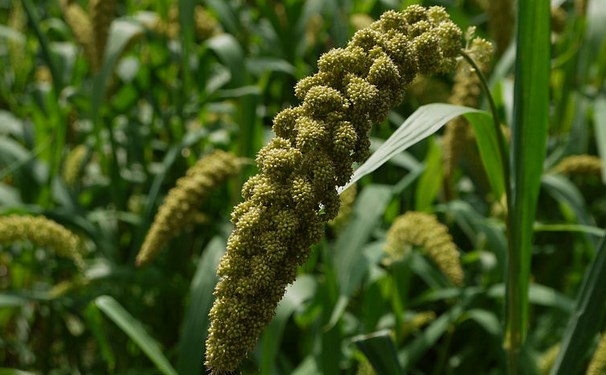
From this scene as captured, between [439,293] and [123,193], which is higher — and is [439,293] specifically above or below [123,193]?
below

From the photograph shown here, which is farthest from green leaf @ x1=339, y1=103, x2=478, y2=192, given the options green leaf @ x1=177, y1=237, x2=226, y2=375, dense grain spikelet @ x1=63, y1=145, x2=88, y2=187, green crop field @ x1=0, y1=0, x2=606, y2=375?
dense grain spikelet @ x1=63, y1=145, x2=88, y2=187

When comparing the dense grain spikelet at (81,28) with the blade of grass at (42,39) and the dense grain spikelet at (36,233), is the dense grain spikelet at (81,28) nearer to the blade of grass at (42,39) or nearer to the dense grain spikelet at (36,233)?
the blade of grass at (42,39)

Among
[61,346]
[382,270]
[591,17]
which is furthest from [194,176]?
[591,17]

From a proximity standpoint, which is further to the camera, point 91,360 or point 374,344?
point 91,360

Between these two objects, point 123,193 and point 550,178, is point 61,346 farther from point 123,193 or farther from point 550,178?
point 550,178

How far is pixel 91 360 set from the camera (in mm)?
4359

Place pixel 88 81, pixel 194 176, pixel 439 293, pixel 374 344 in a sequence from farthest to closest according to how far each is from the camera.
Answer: pixel 88 81, pixel 439 293, pixel 194 176, pixel 374 344

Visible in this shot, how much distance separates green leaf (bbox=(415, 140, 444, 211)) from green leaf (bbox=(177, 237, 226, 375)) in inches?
38.5

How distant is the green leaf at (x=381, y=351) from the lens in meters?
2.30

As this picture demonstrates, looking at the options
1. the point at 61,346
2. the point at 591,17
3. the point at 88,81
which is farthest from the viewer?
the point at 88,81

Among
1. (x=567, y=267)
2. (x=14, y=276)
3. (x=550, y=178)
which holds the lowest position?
(x=567, y=267)

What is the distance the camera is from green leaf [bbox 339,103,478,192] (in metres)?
1.95

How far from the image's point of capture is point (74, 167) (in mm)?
4301

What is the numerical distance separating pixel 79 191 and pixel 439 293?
1.85 metres
